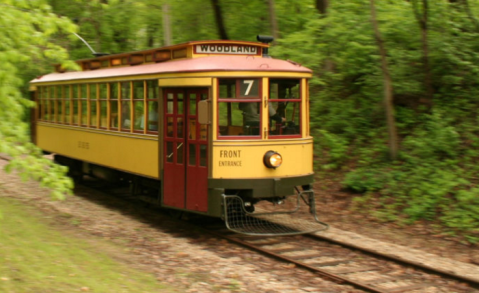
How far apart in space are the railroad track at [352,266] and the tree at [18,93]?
11.2 feet

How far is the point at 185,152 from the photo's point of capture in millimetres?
9438

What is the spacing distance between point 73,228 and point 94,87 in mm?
3748

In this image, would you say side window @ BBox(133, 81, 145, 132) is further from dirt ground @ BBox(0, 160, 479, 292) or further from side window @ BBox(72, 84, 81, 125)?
side window @ BBox(72, 84, 81, 125)

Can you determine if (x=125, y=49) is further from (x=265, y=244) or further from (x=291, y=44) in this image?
(x=265, y=244)

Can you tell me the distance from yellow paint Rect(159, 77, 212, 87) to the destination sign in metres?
0.65

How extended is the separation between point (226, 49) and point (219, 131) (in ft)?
5.33

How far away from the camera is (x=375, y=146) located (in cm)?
1252

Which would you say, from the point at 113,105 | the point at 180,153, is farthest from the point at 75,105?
the point at 180,153

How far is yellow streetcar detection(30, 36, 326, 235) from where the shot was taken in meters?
8.91

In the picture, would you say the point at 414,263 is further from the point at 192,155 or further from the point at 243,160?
the point at 192,155

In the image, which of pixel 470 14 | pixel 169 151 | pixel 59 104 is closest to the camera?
pixel 169 151

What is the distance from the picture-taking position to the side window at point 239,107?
8945 mm

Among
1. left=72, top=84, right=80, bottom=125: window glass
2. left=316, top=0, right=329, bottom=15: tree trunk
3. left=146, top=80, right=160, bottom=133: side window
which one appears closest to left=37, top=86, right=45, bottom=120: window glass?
left=72, top=84, right=80, bottom=125: window glass

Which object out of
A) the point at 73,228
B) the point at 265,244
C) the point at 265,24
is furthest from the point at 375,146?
the point at 265,24
